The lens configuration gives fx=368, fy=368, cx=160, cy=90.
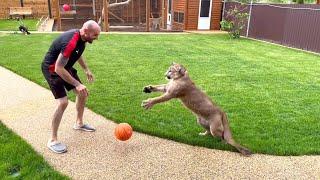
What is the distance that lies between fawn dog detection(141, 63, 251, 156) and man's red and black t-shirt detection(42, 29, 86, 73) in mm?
1100

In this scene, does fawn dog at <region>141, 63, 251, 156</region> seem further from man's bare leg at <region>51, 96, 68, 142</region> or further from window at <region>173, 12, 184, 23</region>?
window at <region>173, 12, 184, 23</region>

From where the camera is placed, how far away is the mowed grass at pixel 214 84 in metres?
5.87

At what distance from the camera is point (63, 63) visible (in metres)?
4.54

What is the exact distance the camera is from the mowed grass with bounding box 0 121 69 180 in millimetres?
4391

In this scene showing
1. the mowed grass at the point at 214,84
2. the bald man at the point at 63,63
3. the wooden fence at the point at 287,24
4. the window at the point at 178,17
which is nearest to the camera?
the bald man at the point at 63,63

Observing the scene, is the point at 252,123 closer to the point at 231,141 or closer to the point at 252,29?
the point at 231,141

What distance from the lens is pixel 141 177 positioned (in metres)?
4.48

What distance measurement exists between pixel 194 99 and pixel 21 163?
2.46 meters

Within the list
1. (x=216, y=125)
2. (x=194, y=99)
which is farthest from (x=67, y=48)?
(x=216, y=125)

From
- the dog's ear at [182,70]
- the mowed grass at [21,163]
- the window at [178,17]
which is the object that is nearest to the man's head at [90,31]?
the dog's ear at [182,70]

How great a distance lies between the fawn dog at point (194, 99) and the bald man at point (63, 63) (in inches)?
42.4

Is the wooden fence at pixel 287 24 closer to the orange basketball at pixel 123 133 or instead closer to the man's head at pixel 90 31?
the orange basketball at pixel 123 133

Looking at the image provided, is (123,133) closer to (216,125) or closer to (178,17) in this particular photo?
(216,125)

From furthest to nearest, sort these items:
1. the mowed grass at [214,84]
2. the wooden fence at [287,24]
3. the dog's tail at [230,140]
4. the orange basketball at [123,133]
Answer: the wooden fence at [287,24] → the mowed grass at [214,84] → the orange basketball at [123,133] → the dog's tail at [230,140]
